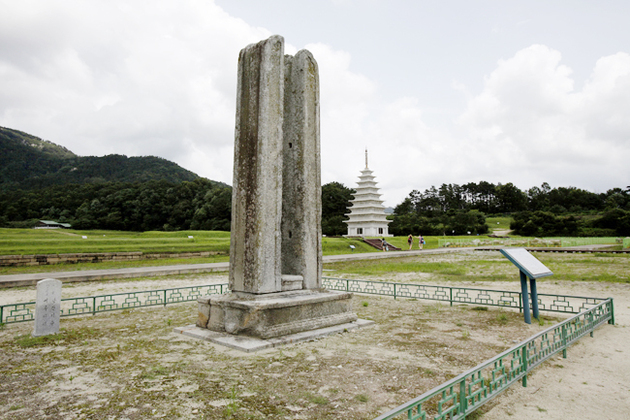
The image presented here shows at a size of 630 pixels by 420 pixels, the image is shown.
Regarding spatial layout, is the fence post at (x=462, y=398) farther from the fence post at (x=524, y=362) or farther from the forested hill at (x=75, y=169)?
the forested hill at (x=75, y=169)

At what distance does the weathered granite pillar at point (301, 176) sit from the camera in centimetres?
A: 809

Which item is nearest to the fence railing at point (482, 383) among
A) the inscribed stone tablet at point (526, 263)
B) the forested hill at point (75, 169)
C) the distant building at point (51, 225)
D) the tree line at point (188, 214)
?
the inscribed stone tablet at point (526, 263)

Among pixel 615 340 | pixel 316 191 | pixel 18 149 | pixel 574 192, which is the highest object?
pixel 18 149

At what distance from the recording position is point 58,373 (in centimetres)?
513

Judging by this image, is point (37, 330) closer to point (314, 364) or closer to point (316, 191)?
point (314, 364)

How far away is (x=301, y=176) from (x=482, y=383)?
5.26 m

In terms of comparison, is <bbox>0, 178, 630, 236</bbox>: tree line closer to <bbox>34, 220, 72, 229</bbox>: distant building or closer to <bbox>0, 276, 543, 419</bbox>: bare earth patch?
<bbox>34, 220, 72, 229</bbox>: distant building

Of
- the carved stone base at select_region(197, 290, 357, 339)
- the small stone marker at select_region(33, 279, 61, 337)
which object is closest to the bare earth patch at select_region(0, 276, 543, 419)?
the small stone marker at select_region(33, 279, 61, 337)

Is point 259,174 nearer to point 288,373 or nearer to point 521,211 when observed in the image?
point 288,373

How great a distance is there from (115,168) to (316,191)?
12164 centimetres

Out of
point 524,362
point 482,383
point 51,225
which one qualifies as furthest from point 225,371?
point 51,225

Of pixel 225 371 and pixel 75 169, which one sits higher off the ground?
pixel 75 169

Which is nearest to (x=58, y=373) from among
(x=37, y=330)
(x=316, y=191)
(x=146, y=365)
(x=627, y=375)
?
(x=146, y=365)

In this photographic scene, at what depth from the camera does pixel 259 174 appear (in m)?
7.21
